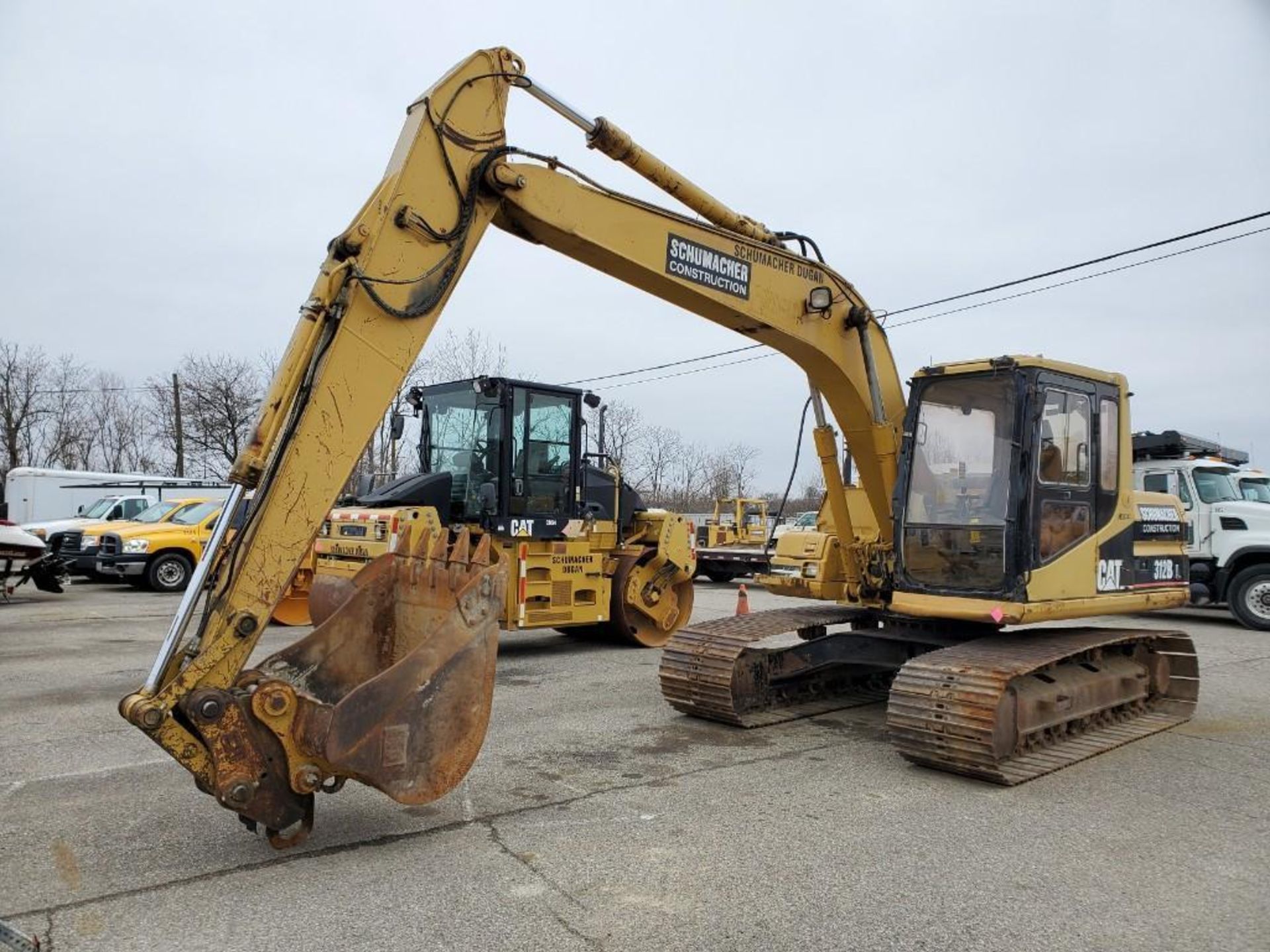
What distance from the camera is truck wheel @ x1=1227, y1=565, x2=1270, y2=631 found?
42.4 ft

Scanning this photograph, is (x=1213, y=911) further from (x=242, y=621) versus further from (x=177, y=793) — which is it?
(x=177, y=793)

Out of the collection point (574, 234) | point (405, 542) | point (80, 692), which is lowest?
point (80, 692)

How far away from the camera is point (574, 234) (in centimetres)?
522

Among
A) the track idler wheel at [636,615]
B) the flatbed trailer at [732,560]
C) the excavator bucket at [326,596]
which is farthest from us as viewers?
the flatbed trailer at [732,560]

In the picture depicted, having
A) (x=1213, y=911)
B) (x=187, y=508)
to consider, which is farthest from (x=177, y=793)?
(x=187, y=508)

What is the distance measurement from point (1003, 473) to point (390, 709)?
4279 mm

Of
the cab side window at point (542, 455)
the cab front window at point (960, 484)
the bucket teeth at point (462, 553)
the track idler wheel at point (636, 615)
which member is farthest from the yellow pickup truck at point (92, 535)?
the cab front window at point (960, 484)

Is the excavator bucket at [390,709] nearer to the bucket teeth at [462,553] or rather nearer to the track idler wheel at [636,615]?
the bucket teeth at [462,553]

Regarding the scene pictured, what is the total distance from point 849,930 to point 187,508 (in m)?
17.4

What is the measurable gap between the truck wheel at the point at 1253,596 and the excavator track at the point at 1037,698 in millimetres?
7156

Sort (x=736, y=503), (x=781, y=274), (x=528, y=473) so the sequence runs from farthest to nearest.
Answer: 1. (x=736, y=503)
2. (x=528, y=473)
3. (x=781, y=274)

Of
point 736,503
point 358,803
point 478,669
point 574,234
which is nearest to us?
point 478,669

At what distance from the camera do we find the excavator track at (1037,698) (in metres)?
5.29

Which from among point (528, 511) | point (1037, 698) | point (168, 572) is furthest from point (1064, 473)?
point (168, 572)
